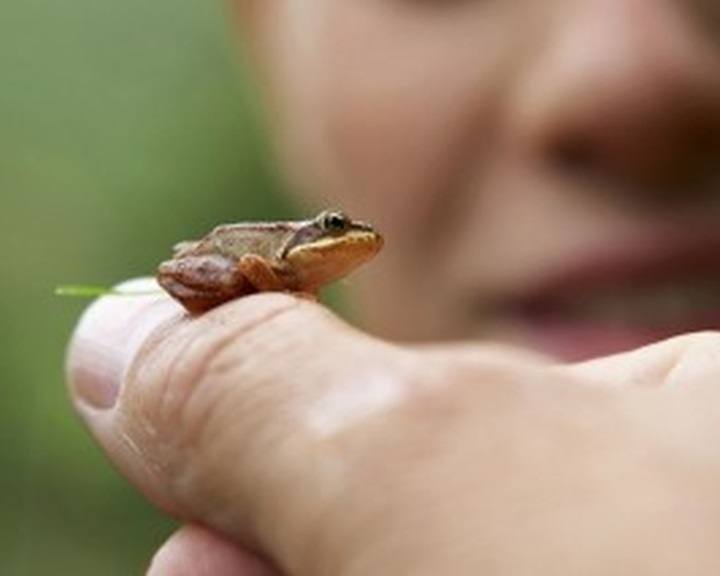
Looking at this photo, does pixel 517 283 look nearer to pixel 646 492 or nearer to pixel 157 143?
pixel 646 492

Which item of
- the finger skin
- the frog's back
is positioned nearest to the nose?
the frog's back

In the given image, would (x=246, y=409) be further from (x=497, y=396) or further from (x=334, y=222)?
(x=334, y=222)

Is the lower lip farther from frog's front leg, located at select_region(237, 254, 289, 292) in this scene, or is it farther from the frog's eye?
frog's front leg, located at select_region(237, 254, 289, 292)

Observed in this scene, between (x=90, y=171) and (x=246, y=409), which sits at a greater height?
(x=246, y=409)

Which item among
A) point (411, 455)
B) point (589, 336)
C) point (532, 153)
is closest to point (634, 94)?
point (532, 153)

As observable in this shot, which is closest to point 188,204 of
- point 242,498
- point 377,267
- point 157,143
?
point 157,143
